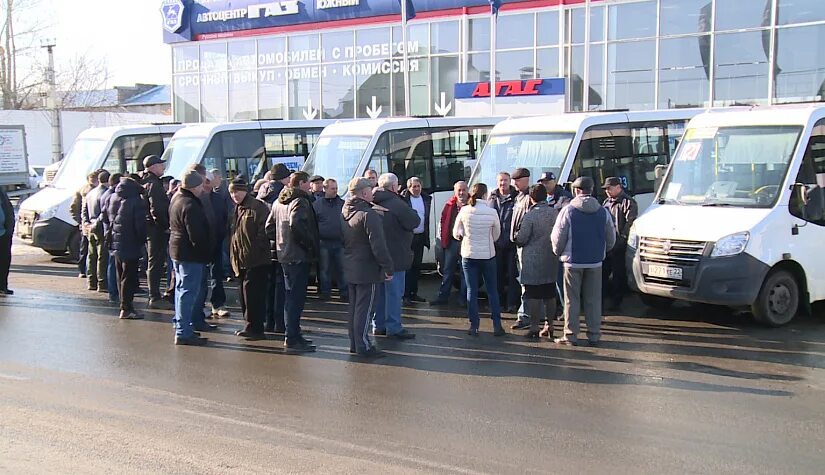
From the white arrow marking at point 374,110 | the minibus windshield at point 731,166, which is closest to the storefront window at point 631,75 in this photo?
the white arrow marking at point 374,110

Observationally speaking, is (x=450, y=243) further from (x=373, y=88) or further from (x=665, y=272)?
(x=373, y=88)

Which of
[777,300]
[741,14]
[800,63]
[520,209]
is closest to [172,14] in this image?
[741,14]

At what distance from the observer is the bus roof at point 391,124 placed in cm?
1456

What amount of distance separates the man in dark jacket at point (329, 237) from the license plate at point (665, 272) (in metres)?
3.87

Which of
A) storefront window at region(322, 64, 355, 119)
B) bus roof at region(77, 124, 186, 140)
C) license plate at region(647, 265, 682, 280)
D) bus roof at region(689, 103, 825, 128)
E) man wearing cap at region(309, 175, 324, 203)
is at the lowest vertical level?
license plate at region(647, 265, 682, 280)

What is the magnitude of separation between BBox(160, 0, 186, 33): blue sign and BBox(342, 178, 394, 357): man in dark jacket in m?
31.4

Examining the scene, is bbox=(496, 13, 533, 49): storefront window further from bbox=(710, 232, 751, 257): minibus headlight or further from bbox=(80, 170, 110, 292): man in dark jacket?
bbox=(710, 232, 751, 257): minibus headlight

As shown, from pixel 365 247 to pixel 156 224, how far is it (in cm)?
397

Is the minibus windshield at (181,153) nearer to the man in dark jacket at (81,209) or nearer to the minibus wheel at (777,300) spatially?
the man in dark jacket at (81,209)

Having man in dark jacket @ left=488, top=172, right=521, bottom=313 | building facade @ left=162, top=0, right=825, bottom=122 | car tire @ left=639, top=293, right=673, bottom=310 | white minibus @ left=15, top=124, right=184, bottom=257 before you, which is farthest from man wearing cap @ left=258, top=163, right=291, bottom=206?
building facade @ left=162, top=0, right=825, bottom=122

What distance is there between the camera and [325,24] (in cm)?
3372

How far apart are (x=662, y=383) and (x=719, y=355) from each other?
1385 millimetres

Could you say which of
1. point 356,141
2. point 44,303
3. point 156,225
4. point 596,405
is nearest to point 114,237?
point 156,225

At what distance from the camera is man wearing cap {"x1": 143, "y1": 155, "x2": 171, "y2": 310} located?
11156mm
